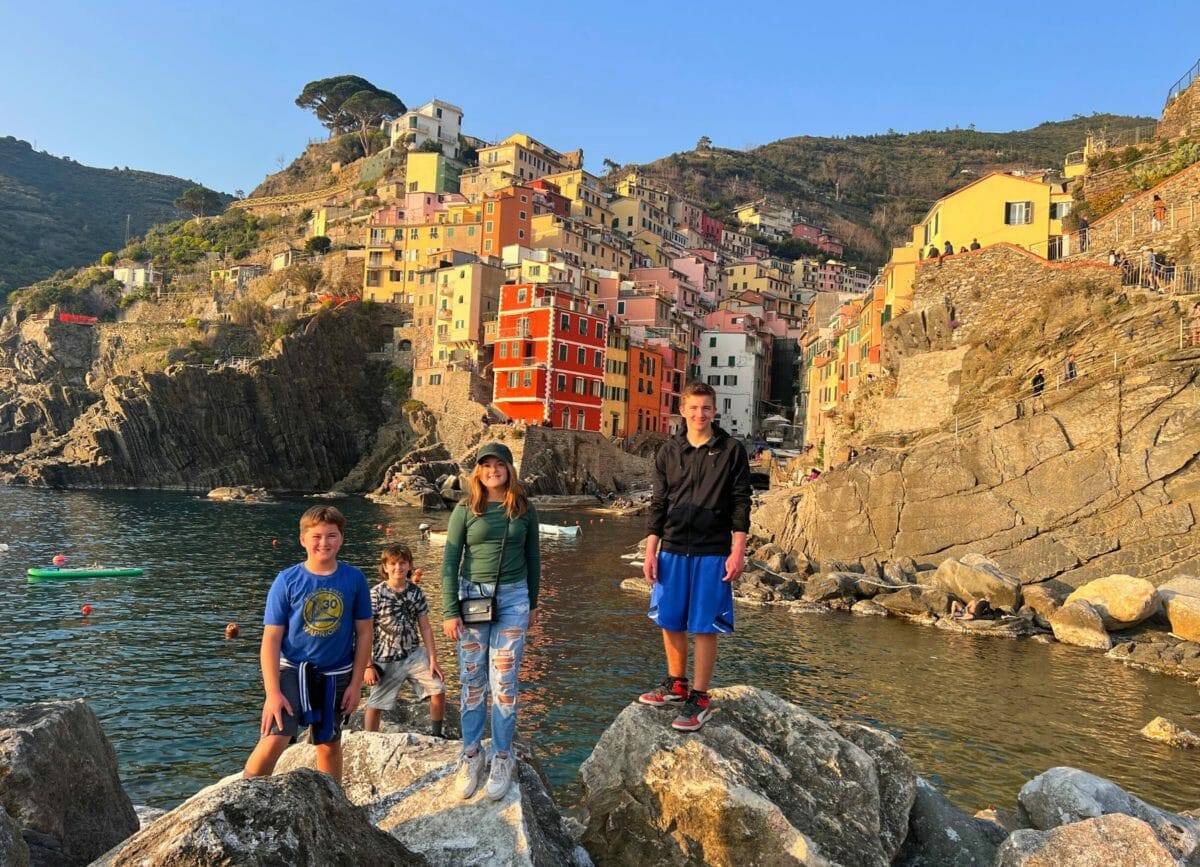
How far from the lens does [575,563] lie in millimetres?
36969

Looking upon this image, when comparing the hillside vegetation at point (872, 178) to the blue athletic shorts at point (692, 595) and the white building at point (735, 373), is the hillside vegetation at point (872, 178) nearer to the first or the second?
the white building at point (735, 373)

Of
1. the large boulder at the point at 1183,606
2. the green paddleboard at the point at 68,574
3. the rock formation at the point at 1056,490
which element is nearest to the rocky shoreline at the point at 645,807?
the large boulder at the point at 1183,606

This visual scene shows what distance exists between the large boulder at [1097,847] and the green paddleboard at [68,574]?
31.9 m

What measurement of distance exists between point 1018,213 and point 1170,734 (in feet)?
117

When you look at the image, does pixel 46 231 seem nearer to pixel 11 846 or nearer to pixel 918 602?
pixel 918 602

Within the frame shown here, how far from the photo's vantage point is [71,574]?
95.2ft

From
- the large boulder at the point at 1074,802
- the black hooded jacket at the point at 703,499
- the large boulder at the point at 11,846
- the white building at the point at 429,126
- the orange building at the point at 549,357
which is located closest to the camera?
the large boulder at the point at 11,846

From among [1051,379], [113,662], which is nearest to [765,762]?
[113,662]

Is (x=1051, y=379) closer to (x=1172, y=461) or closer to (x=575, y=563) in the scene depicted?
(x=1172, y=461)

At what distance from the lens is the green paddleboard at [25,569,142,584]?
2856 cm

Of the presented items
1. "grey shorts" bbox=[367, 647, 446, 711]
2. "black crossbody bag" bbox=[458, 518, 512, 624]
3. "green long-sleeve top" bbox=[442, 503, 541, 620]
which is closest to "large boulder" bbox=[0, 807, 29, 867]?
"green long-sleeve top" bbox=[442, 503, 541, 620]

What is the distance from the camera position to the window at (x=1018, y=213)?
4291 cm

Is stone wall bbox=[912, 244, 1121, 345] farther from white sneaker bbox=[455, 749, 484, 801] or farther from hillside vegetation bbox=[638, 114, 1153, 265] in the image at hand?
hillside vegetation bbox=[638, 114, 1153, 265]

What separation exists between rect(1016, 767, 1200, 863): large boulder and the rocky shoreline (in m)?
0.05
